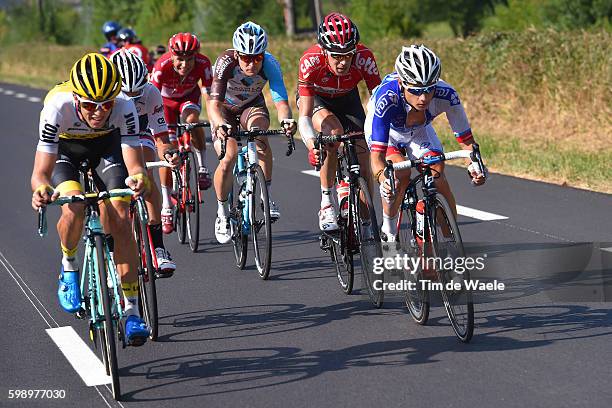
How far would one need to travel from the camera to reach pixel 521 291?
847 cm

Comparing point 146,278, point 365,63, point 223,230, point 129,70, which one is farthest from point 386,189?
point 223,230

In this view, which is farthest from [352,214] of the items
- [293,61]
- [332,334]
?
[293,61]

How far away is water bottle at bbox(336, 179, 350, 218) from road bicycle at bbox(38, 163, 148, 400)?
2.34m

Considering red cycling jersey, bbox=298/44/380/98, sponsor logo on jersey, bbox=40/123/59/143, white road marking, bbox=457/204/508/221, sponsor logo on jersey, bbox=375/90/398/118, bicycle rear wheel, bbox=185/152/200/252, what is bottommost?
white road marking, bbox=457/204/508/221

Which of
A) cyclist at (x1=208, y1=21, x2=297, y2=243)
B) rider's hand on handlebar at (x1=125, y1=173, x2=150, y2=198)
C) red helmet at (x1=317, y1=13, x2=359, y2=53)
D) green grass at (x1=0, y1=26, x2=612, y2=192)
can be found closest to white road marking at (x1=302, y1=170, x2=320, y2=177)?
green grass at (x1=0, y1=26, x2=612, y2=192)

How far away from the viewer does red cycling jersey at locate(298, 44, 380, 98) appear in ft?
30.6

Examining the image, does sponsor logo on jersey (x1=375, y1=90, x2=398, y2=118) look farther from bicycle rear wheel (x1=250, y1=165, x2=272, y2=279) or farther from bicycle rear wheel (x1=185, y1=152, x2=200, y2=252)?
bicycle rear wheel (x1=185, y1=152, x2=200, y2=252)

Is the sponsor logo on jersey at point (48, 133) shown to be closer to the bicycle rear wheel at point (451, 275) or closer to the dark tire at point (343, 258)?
the bicycle rear wheel at point (451, 275)

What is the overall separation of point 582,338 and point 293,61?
2328cm

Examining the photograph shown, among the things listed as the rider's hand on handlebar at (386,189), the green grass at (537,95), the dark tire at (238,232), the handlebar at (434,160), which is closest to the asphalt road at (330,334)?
the dark tire at (238,232)

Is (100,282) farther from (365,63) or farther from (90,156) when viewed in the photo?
(365,63)

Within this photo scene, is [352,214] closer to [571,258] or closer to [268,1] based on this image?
[571,258]

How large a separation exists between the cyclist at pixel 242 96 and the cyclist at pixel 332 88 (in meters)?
0.28

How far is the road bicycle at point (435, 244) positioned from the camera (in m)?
6.96
